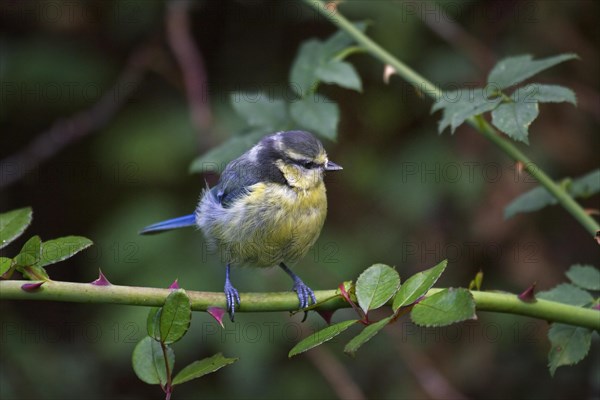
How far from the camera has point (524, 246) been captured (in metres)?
3.75

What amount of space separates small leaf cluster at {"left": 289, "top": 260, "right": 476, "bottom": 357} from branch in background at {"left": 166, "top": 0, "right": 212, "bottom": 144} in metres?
2.20

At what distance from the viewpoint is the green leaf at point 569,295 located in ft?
5.33

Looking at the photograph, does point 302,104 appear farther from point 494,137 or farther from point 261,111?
point 494,137

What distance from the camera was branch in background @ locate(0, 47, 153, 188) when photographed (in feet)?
13.4

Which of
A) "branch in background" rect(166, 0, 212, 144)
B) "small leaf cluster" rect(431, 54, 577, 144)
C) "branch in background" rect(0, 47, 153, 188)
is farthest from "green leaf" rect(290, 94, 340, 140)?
"branch in background" rect(0, 47, 153, 188)

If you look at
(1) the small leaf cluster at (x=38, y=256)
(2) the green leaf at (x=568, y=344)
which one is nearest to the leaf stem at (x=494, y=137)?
(2) the green leaf at (x=568, y=344)

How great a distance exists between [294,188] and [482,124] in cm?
82

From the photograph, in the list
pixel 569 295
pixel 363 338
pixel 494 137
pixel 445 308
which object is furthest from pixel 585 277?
pixel 363 338

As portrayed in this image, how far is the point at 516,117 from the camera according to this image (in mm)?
1790

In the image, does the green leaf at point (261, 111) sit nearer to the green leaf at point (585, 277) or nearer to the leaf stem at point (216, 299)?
the leaf stem at point (216, 299)

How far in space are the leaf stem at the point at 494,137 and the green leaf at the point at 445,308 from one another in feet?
2.17

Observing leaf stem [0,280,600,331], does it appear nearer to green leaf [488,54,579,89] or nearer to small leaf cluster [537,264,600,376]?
small leaf cluster [537,264,600,376]

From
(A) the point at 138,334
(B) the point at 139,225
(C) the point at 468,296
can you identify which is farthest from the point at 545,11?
(C) the point at 468,296

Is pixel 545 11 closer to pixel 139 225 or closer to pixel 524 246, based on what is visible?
pixel 524 246
